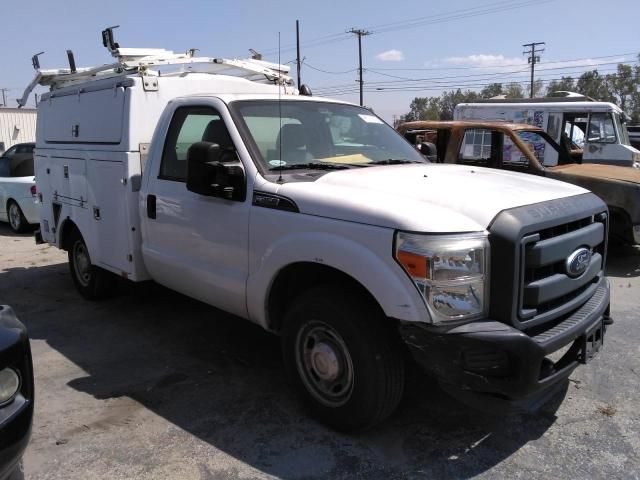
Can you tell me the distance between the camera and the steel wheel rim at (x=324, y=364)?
10.6 feet

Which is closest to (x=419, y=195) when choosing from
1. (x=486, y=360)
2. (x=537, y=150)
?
(x=486, y=360)

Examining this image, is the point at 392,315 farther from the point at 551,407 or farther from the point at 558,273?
the point at 551,407

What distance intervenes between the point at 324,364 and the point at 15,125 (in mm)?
35130

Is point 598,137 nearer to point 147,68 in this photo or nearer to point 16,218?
point 147,68

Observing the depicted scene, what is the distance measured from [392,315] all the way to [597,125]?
12.4m

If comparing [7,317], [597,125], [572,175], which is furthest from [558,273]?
[597,125]

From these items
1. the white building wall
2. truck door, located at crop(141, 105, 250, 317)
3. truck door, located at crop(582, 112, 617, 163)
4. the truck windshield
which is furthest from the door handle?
the white building wall

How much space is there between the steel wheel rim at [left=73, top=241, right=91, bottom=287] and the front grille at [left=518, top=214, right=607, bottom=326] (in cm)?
462

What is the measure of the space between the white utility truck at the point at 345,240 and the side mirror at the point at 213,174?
0.01 metres

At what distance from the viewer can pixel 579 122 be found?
14070mm

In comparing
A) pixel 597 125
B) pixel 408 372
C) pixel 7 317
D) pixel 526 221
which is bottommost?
pixel 408 372

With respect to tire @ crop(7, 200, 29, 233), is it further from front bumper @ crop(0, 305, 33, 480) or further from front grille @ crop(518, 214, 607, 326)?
front grille @ crop(518, 214, 607, 326)

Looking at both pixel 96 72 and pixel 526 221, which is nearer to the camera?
pixel 526 221

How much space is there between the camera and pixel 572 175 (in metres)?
7.74
